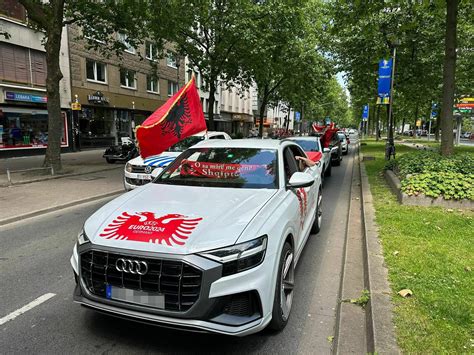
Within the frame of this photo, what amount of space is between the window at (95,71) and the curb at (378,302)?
78.0ft

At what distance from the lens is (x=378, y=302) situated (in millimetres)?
3621

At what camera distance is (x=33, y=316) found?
3592 millimetres

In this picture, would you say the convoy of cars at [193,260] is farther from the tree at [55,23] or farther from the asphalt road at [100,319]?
the tree at [55,23]

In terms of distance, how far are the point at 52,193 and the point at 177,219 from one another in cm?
855

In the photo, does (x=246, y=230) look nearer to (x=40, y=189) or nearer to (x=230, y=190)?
(x=230, y=190)

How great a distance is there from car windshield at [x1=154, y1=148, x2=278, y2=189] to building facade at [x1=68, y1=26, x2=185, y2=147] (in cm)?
1621

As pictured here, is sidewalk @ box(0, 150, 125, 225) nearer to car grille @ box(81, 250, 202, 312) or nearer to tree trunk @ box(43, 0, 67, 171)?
tree trunk @ box(43, 0, 67, 171)

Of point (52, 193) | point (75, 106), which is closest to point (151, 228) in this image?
point (52, 193)

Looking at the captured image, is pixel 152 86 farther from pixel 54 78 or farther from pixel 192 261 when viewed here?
pixel 192 261

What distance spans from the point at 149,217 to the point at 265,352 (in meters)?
1.47

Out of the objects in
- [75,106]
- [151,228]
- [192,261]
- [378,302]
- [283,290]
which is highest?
[75,106]

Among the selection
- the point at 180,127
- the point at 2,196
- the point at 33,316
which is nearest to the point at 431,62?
Answer: the point at 180,127

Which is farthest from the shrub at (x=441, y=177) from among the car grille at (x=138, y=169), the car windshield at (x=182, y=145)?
the car grille at (x=138, y=169)

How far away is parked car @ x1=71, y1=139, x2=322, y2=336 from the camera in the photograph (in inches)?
103
